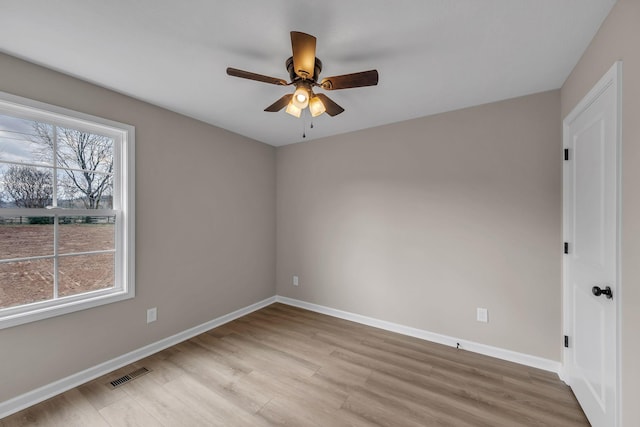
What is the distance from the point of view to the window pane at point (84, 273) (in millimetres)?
2061

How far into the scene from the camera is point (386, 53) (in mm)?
1748

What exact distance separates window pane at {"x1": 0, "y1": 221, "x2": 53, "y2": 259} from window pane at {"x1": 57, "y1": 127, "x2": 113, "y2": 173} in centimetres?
49

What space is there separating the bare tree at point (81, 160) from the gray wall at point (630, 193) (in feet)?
11.9

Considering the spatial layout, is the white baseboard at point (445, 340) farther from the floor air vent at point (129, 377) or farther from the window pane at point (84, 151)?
the window pane at point (84, 151)

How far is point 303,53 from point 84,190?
2207mm

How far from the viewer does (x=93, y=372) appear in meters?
2.12

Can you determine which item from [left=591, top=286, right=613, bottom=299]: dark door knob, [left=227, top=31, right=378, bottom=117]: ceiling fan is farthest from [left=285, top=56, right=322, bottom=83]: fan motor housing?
[left=591, top=286, right=613, bottom=299]: dark door knob

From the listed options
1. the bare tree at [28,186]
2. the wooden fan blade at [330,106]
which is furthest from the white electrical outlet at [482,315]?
the bare tree at [28,186]

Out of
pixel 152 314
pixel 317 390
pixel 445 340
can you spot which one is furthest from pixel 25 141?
pixel 445 340

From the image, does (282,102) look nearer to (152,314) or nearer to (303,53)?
(303,53)

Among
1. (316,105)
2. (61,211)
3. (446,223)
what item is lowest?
(446,223)

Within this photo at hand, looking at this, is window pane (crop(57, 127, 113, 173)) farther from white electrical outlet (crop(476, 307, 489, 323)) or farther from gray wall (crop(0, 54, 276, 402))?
white electrical outlet (crop(476, 307, 489, 323))

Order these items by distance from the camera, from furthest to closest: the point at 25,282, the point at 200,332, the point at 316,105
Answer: the point at 200,332
the point at 25,282
the point at 316,105

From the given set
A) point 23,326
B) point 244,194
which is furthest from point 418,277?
point 23,326
